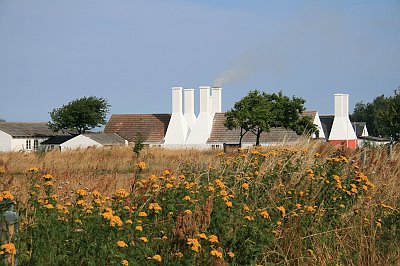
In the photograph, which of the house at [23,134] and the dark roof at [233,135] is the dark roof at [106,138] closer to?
the house at [23,134]

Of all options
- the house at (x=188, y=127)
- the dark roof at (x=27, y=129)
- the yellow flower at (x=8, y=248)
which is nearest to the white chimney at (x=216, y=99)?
the house at (x=188, y=127)

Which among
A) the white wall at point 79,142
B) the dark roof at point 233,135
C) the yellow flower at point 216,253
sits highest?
the dark roof at point 233,135

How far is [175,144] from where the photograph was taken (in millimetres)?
75750

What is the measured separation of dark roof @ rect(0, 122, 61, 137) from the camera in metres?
79.4

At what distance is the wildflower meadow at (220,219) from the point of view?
590 centimetres

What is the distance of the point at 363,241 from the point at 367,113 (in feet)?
458

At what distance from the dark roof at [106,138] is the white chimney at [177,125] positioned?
5.29m

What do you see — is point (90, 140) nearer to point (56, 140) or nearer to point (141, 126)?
point (56, 140)

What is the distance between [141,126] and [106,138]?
6.93m

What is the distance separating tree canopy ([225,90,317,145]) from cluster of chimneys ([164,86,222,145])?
5.89 m

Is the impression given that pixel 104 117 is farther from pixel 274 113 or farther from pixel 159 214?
pixel 159 214

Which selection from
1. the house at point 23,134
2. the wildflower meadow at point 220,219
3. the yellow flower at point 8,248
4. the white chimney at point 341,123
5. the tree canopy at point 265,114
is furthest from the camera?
the white chimney at point 341,123

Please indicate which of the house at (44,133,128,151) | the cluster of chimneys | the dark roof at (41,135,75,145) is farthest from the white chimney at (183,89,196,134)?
the dark roof at (41,135,75,145)

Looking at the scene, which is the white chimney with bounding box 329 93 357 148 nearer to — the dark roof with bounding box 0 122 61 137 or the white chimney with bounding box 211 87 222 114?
the white chimney with bounding box 211 87 222 114
